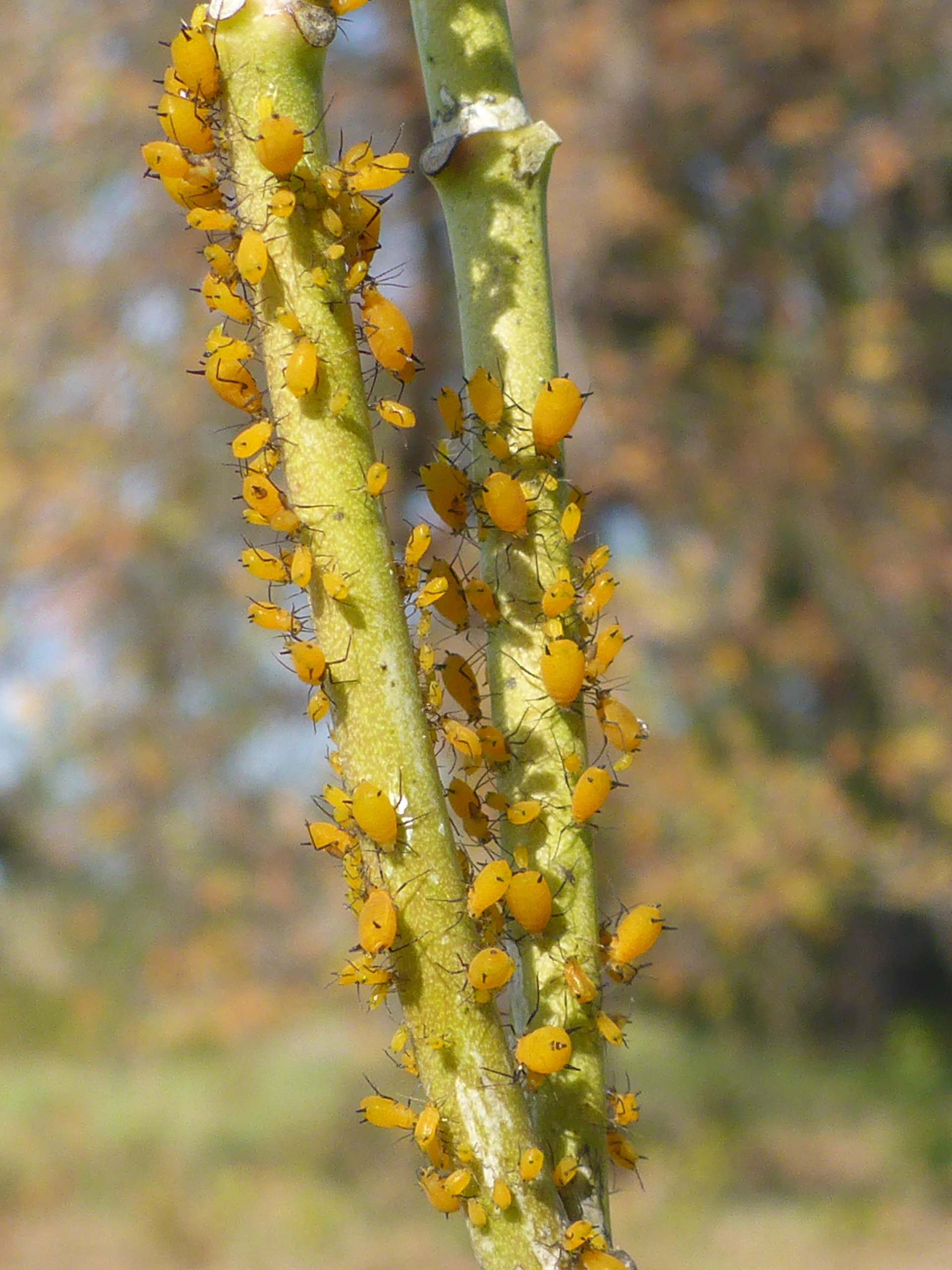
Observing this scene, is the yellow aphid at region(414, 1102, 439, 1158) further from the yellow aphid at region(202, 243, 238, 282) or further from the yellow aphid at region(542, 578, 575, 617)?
the yellow aphid at region(202, 243, 238, 282)

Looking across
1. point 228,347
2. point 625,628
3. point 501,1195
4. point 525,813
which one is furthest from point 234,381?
point 625,628

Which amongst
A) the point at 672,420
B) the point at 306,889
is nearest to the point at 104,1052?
the point at 306,889

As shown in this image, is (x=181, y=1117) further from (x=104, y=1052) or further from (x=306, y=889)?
(x=306, y=889)

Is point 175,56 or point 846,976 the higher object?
point 846,976

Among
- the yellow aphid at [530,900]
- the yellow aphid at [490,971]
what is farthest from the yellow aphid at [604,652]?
the yellow aphid at [490,971]

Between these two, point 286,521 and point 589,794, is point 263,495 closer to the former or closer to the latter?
point 286,521
